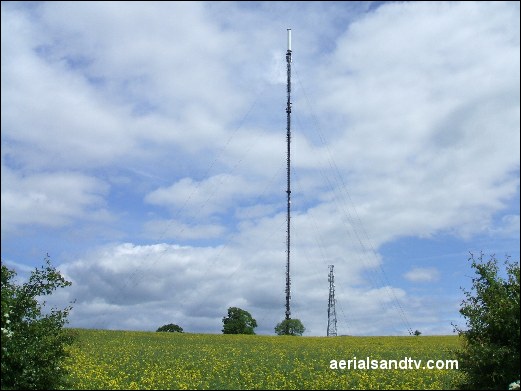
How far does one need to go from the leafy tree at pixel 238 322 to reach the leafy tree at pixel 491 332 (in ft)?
169

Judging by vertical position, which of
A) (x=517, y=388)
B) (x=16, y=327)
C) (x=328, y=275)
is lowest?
(x=517, y=388)

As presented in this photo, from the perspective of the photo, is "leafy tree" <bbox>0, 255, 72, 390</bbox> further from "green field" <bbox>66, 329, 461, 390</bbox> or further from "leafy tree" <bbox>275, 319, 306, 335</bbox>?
"leafy tree" <bbox>275, 319, 306, 335</bbox>

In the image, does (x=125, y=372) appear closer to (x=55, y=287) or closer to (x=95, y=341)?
(x=55, y=287)

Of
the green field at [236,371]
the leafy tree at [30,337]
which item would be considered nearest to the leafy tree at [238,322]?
the green field at [236,371]

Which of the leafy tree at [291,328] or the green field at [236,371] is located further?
the leafy tree at [291,328]

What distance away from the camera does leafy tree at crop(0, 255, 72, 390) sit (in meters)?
21.4

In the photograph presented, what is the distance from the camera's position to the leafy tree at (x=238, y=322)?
73750mm

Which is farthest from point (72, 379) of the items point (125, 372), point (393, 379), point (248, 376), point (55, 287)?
point (393, 379)

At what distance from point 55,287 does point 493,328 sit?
18405 millimetres

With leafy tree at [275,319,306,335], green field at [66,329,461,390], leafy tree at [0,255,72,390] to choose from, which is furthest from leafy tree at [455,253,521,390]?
leafy tree at [275,319,306,335]

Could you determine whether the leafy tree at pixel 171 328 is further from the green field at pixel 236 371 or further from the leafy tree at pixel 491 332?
the leafy tree at pixel 491 332

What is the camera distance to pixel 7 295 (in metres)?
21.9

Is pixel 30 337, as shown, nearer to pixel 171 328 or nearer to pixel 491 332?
pixel 491 332

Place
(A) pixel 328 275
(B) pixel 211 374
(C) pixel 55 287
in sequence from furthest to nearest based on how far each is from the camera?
(A) pixel 328 275 → (B) pixel 211 374 → (C) pixel 55 287
